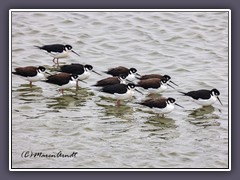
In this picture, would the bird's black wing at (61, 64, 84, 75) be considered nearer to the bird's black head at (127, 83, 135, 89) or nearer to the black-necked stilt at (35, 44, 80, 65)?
the black-necked stilt at (35, 44, 80, 65)

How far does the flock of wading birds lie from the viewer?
18.0 metres

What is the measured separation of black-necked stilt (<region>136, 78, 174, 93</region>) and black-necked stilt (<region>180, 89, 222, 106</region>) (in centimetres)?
35

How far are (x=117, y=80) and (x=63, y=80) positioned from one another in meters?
0.84

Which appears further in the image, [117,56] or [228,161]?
[117,56]

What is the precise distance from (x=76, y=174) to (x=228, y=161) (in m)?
2.18

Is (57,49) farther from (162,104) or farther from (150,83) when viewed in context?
(162,104)

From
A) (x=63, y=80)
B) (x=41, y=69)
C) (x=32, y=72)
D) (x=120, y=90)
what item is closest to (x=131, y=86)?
(x=120, y=90)

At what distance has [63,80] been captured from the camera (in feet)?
61.6

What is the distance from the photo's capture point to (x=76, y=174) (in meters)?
17.2

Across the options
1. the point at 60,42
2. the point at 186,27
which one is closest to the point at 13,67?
the point at 60,42

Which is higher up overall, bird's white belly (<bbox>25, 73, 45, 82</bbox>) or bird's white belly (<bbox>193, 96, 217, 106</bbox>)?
bird's white belly (<bbox>25, 73, 45, 82</bbox>)

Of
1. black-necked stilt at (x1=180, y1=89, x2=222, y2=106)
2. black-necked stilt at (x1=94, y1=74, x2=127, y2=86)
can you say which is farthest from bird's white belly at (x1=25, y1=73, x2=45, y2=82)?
black-necked stilt at (x1=180, y1=89, x2=222, y2=106)

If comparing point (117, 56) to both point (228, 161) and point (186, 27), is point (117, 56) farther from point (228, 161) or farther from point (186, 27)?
point (228, 161)

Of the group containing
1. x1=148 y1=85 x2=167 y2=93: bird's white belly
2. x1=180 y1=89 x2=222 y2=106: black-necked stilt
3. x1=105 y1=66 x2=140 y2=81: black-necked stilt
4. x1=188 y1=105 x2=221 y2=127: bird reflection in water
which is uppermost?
x1=105 y1=66 x2=140 y2=81: black-necked stilt
